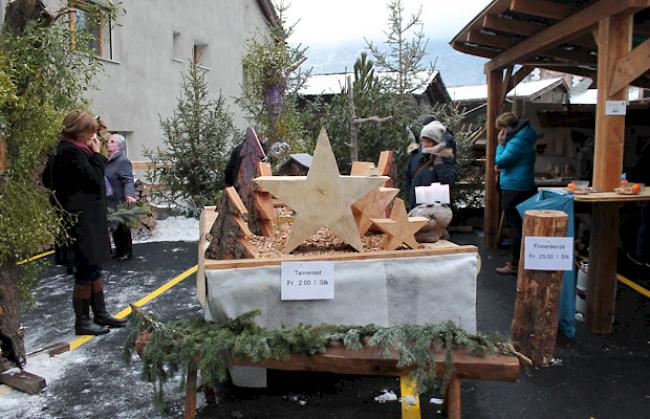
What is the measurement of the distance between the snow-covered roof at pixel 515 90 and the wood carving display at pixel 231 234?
13303 mm

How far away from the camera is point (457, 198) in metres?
8.83

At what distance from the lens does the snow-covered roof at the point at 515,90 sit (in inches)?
650

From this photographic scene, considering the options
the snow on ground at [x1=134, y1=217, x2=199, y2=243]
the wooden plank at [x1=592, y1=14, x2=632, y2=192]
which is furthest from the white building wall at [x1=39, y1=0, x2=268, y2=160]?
the wooden plank at [x1=592, y1=14, x2=632, y2=192]

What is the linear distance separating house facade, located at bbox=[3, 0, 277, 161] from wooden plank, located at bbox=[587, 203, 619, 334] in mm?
6574

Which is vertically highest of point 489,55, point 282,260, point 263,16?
point 263,16

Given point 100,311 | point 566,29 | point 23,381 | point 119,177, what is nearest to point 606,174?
point 566,29

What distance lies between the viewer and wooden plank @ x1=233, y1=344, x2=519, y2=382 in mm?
2244

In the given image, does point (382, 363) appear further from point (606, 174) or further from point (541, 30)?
point (541, 30)

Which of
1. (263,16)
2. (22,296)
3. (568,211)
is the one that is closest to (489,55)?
(568,211)

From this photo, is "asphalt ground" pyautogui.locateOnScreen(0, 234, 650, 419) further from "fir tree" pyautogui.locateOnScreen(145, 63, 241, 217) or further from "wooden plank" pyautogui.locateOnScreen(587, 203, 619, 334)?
"fir tree" pyautogui.locateOnScreen(145, 63, 241, 217)

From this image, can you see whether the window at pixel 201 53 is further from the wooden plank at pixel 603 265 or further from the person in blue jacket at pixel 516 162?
the wooden plank at pixel 603 265

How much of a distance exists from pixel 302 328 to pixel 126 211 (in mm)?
4846

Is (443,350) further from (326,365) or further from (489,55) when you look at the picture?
(489,55)

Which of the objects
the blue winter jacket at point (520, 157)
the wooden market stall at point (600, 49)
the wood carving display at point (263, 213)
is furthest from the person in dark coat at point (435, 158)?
the wood carving display at point (263, 213)
